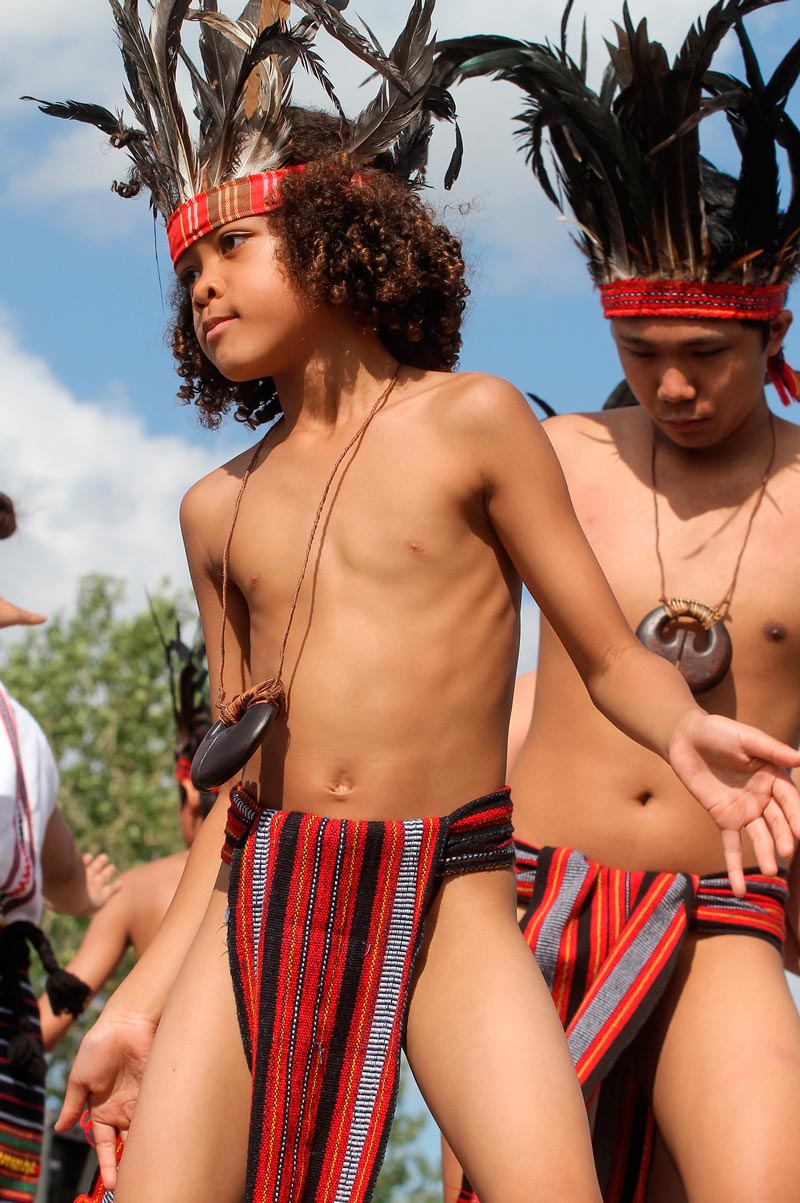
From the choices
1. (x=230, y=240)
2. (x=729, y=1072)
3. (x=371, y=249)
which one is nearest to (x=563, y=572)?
(x=371, y=249)

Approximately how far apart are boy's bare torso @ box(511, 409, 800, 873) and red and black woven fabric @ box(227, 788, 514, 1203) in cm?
100

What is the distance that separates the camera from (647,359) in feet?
14.2

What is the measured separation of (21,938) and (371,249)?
2.85m

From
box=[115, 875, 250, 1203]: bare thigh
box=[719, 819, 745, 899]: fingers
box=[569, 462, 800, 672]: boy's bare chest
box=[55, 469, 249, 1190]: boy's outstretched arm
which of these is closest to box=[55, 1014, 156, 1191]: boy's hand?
box=[55, 469, 249, 1190]: boy's outstretched arm

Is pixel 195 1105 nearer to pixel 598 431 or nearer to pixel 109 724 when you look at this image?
pixel 598 431

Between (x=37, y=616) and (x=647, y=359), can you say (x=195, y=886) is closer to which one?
(x=647, y=359)

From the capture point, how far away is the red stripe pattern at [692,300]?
169 inches

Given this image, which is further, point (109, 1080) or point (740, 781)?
point (109, 1080)

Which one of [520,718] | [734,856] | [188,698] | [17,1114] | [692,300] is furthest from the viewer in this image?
[188,698]

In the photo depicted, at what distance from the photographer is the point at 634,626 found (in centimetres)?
424

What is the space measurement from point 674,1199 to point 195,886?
1438 mm

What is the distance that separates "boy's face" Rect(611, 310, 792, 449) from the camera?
13.9 ft

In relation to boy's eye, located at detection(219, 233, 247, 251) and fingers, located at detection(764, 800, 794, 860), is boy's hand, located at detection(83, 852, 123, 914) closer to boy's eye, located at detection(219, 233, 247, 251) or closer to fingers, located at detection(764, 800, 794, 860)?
boy's eye, located at detection(219, 233, 247, 251)


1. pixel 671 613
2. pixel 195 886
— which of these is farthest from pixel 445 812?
pixel 671 613
